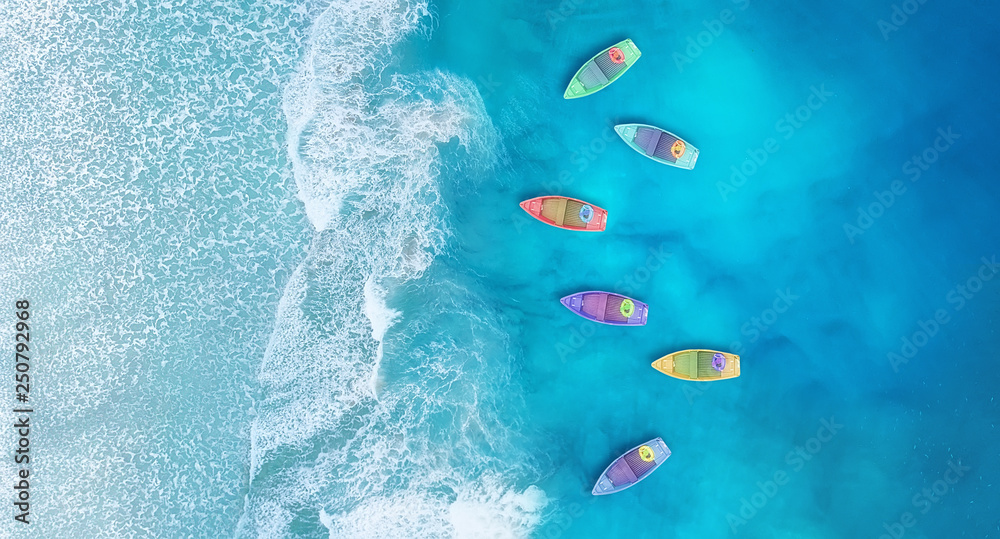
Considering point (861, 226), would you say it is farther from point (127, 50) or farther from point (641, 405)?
point (127, 50)

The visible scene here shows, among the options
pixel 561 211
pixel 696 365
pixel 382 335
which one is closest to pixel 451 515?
pixel 382 335

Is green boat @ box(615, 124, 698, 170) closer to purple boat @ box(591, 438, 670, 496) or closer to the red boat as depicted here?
the red boat

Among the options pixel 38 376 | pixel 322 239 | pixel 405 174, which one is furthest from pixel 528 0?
pixel 38 376

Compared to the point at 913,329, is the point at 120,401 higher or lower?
higher

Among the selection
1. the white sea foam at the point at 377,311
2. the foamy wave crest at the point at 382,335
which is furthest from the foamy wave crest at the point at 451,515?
the white sea foam at the point at 377,311

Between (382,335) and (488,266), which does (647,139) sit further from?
(382,335)

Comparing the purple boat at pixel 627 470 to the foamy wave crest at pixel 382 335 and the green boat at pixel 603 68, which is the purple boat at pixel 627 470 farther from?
the green boat at pixel 603 68

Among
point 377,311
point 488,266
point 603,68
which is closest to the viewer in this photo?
point 603,68
